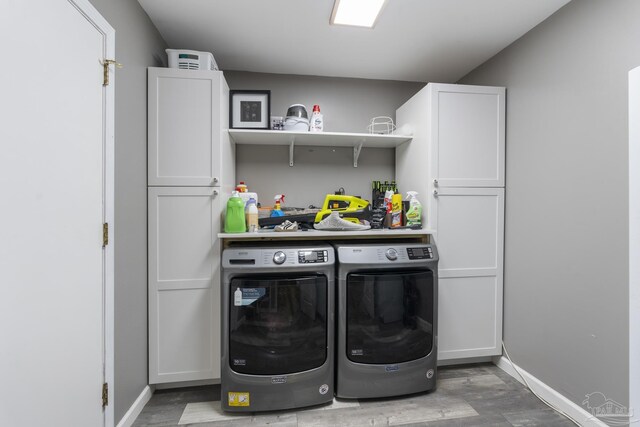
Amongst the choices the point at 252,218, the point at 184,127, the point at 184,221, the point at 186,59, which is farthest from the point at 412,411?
the point at 186,59

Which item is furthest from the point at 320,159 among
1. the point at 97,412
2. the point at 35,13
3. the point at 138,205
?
the point at 97,412

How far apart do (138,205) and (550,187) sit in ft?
8.48

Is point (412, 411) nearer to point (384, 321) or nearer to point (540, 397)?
point (384, 321)

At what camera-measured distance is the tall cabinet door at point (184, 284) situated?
1704mm

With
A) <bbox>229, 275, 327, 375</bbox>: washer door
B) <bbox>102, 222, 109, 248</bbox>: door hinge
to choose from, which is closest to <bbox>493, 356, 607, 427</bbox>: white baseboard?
<bbox>229, 275, 327, 375</bbox>: washer door

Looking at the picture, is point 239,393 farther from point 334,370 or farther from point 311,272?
point 311,272

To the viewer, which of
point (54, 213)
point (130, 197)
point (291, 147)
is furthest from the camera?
point (291, 147)

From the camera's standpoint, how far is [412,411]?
5.33ft

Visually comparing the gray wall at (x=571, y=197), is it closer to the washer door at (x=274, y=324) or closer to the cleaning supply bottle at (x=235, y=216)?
the washer door at (x=274, y=324)

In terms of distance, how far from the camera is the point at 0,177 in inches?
31.0

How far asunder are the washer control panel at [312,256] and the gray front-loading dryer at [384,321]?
0.10 meters

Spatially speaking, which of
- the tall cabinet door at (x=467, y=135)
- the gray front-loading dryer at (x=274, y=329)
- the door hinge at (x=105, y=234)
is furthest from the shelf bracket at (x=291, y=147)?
the door hinge at (x=105, y=234)

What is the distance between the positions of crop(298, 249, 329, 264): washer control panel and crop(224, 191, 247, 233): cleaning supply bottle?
43 cm

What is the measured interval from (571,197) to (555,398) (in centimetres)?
125
